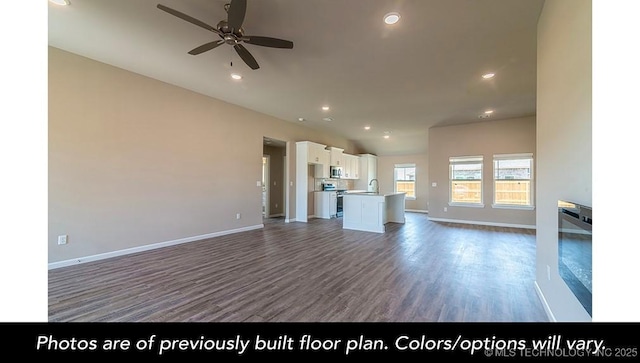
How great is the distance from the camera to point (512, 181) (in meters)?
6.71

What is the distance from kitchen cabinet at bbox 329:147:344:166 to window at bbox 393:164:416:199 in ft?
9.91

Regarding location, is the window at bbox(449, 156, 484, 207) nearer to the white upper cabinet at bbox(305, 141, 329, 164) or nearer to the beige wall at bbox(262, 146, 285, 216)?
the white upper cabinet at bbox(305, 141, 329, 164)

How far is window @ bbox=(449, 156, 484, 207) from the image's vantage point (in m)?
7.13

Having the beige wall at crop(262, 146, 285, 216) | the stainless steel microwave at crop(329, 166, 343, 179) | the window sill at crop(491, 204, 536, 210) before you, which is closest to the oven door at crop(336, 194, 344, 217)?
the stainless steel microwave at crop(329, 166, 343, 179)

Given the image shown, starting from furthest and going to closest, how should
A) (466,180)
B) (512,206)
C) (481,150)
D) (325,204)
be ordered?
(325,204), (466,180), (481,150), (512,206)

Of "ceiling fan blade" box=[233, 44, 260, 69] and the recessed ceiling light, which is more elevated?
the recessed ceiling light

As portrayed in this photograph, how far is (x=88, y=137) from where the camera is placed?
3.61 m

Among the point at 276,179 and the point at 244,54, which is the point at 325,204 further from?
the point at 244,54

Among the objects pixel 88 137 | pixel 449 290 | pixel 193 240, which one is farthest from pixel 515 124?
pixel 88 137

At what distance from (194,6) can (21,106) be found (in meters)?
2.45

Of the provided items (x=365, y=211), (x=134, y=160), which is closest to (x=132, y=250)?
(x=134, y=160)

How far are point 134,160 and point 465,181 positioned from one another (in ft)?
26.2

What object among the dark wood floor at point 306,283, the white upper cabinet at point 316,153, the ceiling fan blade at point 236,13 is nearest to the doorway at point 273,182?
the white upper cabinet at point 316,153
